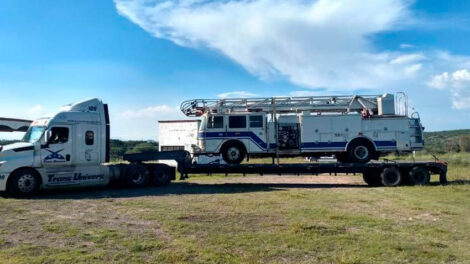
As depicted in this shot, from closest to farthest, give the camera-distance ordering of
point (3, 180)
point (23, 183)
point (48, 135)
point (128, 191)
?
point (3, 180), point (23, 183), point (48, 135), point (128, 191)

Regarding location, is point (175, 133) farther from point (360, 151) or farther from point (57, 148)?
point (360, 151)

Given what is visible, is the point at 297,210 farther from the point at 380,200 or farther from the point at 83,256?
the point at 83,256

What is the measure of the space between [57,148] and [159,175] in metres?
4.73

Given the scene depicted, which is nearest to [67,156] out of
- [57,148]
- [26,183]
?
[57,148]

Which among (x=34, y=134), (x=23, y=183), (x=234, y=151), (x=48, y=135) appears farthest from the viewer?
(x=234, y=151)

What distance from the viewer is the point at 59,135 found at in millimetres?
16656

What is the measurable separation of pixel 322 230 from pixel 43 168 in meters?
11.9

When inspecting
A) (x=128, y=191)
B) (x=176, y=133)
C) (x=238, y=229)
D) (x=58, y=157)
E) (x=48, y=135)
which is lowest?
(x=238, y=229)

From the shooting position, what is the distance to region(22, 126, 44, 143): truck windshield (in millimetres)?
16359

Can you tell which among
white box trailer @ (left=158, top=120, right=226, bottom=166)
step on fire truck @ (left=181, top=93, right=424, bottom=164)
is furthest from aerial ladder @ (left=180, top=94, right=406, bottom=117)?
white box trailer @ (left=158, top=120, right=226, bottom=166)

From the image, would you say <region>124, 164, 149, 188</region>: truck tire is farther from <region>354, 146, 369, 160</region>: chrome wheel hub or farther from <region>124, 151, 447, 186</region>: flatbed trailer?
<region>354, 146, 369, 160</region>: chrome wheel hub

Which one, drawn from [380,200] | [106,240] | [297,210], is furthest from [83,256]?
[380,200]

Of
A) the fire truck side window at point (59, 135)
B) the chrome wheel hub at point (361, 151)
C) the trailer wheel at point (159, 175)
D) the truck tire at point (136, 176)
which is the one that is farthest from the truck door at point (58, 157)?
the chrome wheel hub at point (361, 151)

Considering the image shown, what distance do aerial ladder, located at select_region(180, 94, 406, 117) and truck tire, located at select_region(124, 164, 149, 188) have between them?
324 cm
